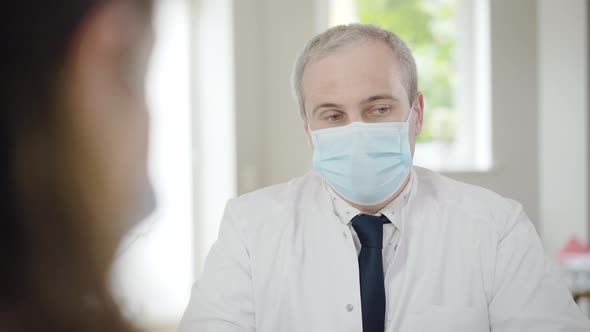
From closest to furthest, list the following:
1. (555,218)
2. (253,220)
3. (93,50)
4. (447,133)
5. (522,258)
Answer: (93,50)
(522,258)
(253,220)
(555,218)
(447,133)

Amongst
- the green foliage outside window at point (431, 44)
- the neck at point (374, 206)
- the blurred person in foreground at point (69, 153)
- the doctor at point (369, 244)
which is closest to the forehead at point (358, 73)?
the doctor at point (369, 244)

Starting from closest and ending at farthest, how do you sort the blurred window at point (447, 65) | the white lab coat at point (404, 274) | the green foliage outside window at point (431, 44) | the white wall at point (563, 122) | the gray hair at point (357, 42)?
the white lab coat at point (404, 274) < the gray hair at point (357, 42) < the white wall at point (563, 122) < the blurred window at point (447, 65) < the green foliage outside window at point (431, 44)

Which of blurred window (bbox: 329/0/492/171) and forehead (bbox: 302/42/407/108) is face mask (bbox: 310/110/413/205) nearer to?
forehead (bbox: 302/42/407/108)

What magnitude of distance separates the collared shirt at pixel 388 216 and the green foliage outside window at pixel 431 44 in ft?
6.01

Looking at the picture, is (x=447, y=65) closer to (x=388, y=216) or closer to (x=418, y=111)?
(x=418, y=111)

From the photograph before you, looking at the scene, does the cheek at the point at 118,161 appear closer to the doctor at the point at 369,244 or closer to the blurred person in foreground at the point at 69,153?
the blurred person in foreground at the point at 69,153

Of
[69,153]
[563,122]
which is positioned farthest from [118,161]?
[563,122]

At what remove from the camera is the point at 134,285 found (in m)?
0.20

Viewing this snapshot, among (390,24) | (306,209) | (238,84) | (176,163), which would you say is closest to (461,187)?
(306,209)

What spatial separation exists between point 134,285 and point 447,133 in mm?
2993

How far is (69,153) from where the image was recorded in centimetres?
18

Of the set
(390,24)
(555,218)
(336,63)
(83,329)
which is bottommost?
(555,218)

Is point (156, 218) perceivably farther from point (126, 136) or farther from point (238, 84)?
point (238, 84)

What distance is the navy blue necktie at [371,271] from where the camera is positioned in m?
1.15
